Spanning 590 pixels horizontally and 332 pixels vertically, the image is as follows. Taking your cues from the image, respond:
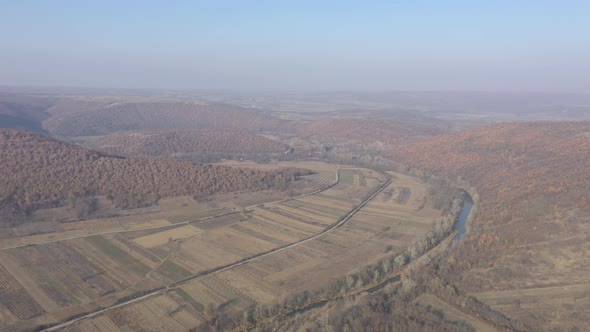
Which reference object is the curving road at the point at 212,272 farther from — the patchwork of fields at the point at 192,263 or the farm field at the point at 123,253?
the farm field at the point at 123,253

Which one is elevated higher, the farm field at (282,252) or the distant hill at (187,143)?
the distant hill at (187,143)

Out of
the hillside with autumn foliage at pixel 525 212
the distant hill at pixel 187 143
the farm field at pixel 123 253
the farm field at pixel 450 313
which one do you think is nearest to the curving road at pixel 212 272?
the farm field at pixel 123 253

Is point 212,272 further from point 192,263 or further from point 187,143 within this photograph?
point 187,143

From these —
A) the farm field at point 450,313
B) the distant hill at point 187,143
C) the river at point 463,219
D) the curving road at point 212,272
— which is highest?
the distant hill at point 187,143

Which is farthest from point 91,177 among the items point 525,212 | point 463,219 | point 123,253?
point 525,212

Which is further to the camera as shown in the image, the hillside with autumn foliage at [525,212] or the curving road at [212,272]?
the hillside with autumn foliage at [525,212]

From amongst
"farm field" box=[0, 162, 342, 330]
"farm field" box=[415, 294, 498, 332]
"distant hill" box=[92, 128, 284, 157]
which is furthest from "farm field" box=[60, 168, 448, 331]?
"distant hill" box=[92, 128, 284, 157]
